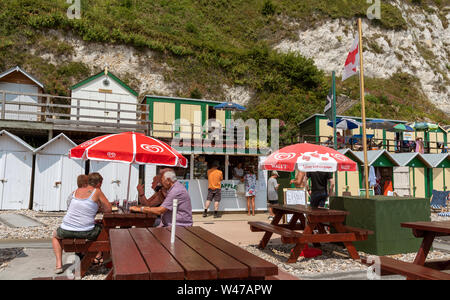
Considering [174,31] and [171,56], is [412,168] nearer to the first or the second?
[171,56]

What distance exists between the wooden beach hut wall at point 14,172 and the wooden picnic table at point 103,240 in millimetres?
8784

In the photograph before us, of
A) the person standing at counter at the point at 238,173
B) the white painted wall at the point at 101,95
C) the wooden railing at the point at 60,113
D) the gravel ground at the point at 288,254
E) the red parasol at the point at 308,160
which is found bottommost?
the gravel ground at the point at 288,254

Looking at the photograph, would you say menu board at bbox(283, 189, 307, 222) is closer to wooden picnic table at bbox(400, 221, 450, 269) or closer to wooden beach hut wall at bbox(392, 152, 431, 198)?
wooden picnic table at bbox(400, 221, 450, 269)

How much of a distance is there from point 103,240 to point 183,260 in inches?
107

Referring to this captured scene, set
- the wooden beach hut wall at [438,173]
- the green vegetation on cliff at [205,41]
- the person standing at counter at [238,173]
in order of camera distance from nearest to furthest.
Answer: the person standing at counter at [238,173], the wooden beach hut wall at [438,173], the green vegetation on cliff at [205,41]

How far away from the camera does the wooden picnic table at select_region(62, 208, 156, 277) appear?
4.30 metres

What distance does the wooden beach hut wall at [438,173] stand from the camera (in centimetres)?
1688

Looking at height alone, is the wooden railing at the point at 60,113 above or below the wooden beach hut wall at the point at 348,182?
above

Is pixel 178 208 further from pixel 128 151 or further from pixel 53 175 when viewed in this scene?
pixel 53 175

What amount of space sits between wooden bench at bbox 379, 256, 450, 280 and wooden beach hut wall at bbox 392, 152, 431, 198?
48.0ft

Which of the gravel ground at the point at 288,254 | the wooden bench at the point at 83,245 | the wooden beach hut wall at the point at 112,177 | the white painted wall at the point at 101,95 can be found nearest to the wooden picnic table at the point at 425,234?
the gravel ground at the point at 288,254

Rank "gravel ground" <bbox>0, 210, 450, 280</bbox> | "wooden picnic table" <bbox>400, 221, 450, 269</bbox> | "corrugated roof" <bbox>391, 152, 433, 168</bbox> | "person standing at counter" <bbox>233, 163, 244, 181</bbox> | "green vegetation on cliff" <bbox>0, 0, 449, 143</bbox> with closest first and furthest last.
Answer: "wooden picnic table" <bbox>400, 221, 450, 269</bbox> → "gravel ground" <bbox>0, 210, 450, 280</bbox> → "person standing at counter" <bbox>233, 163, 244, 181</bbox> → "corrugated roof" <bbox>391, 152, 433, 168</bbox> → "green vegetation on cliff" <bbox>0, 0, 449, 143</bbox>

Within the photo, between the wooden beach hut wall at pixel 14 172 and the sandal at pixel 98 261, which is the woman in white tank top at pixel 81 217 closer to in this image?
the sandal at pixel 98 261

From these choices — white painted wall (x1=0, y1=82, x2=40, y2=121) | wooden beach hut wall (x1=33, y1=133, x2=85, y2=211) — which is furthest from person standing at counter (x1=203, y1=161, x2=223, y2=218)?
white painted wall (x1=0, y1=82, x2=40, y2=121)
